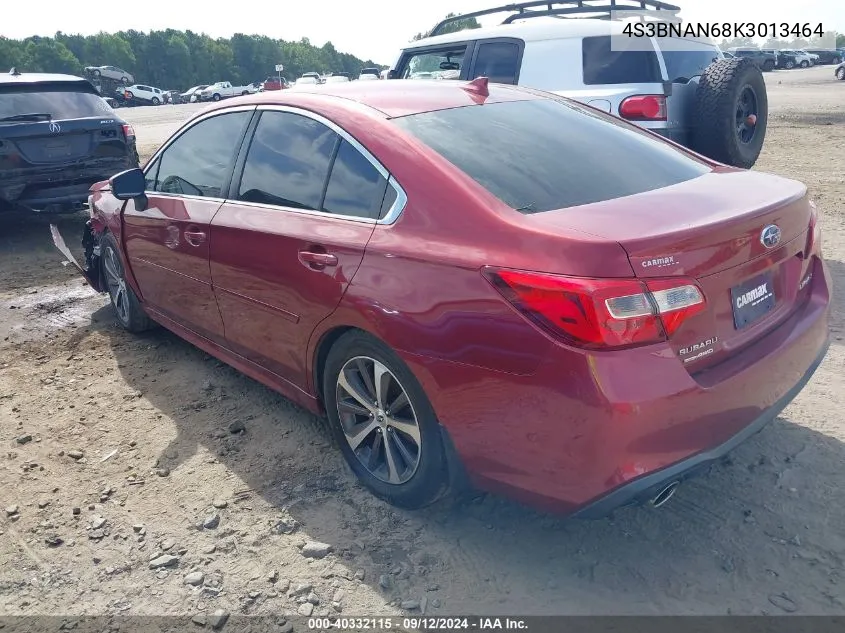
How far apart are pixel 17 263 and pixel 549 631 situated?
23.2 feet

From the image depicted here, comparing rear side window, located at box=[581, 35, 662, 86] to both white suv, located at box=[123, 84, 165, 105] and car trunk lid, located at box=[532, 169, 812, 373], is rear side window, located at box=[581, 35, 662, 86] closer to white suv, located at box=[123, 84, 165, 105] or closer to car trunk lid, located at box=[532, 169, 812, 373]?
car trunk lid, located at box=[532, 169, 812, 373]

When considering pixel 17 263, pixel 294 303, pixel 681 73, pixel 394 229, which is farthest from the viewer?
pixel 17 263

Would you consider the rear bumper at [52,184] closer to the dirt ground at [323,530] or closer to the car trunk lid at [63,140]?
the car trunk lid at [63,140]

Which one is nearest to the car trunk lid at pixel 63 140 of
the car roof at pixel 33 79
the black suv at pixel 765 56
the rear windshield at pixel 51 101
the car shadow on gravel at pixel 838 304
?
the rear windshield at pixel 51 101

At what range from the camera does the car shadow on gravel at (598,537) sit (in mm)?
2592

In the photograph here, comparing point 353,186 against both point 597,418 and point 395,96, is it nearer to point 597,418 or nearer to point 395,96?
point 395,96

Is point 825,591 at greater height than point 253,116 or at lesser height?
lesser

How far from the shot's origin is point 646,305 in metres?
2.30

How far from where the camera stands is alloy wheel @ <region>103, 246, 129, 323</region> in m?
5.28

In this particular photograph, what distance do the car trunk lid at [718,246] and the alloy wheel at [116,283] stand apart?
3.67 m

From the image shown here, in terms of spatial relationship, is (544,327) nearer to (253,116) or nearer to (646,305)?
(646,305)

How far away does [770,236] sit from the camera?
8.83 ft

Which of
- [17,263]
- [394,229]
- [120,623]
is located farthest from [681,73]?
[17,263]

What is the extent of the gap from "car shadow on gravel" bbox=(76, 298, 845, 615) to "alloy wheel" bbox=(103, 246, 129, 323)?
1.87m
